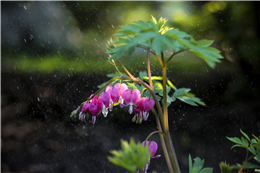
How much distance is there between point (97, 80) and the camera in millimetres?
2598

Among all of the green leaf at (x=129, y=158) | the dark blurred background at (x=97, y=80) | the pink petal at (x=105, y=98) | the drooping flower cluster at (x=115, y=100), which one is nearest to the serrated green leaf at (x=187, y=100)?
the drooping flower cluster at (x=115, y=100)

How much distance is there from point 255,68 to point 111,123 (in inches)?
66.2

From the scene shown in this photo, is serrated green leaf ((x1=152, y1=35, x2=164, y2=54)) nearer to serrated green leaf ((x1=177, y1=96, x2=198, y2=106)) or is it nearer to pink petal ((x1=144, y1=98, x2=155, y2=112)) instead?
pink petal ((x1=144, y1=98, x2=155, y2=112))

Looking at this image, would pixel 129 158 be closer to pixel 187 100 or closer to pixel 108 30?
pixel 187 100

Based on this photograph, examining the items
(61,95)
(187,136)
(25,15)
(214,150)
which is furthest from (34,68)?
(214,150)

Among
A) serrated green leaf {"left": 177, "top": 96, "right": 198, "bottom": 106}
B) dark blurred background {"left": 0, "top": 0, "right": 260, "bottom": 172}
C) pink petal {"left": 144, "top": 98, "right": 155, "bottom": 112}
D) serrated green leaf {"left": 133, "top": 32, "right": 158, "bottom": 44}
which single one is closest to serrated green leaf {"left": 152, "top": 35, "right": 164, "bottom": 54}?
serrated green leaf {"left": 133, "top": 32, "right": 158, "bottom": 44}

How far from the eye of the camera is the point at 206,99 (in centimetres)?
216

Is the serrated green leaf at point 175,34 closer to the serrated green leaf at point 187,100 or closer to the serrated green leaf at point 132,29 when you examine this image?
the serrated green leaf at point 132,29

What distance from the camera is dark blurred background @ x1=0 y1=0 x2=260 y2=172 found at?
2.06 m

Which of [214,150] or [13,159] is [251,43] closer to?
[214,150]

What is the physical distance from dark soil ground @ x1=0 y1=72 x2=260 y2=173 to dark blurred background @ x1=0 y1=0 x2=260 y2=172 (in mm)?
11

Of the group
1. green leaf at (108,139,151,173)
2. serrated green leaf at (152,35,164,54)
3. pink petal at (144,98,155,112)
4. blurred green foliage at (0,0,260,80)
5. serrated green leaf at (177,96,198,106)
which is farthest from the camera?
blurred green foliage at (0,0,260,80)

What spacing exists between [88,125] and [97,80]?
613mm

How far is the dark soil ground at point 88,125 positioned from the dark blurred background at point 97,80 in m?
0.01
